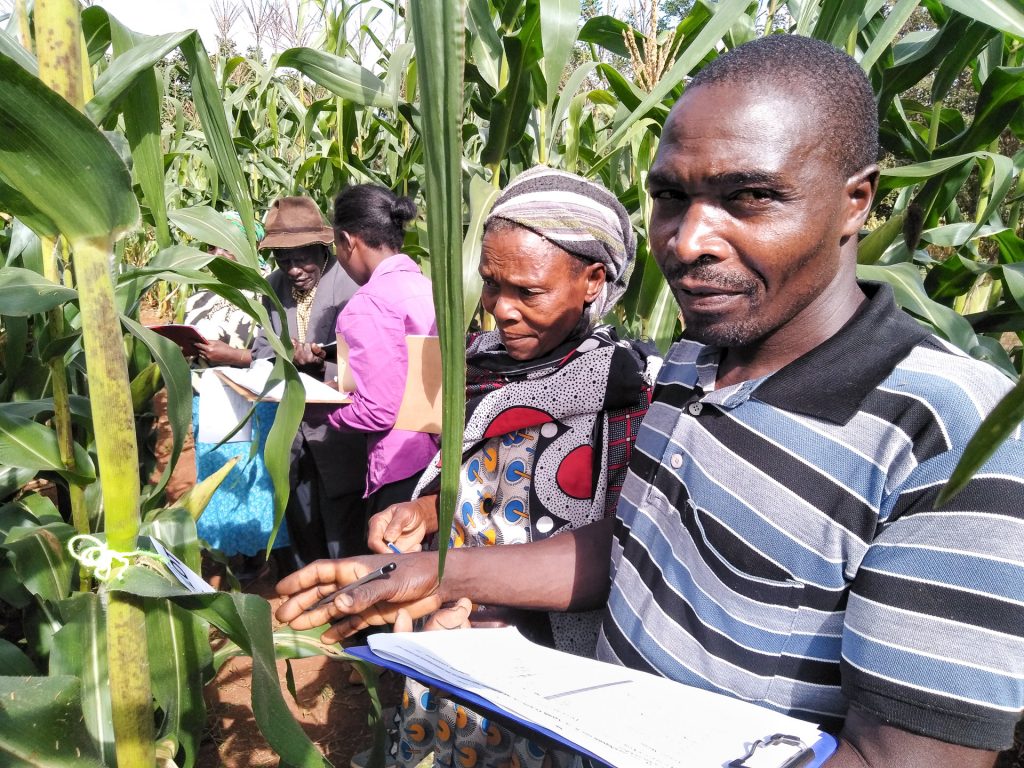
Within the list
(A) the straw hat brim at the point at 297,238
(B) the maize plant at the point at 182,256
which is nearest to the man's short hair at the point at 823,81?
(B) the maize plant at the point at 182,256

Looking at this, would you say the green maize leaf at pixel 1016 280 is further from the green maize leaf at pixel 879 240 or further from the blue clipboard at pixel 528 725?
the blue clipboard at pixel 528 725

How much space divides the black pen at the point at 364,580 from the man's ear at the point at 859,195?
76 cm

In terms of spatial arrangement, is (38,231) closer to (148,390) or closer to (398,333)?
(148,390)

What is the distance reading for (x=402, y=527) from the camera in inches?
57.2

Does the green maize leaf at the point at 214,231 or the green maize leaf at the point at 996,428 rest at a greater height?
the green maize leaf at the point at 996,428

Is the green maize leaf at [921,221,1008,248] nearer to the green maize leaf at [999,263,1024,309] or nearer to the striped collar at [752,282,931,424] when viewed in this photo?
the green maize leaf at [999,263,1024,309]

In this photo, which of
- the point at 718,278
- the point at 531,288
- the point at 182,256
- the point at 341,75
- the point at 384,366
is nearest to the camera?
the point at 718,278

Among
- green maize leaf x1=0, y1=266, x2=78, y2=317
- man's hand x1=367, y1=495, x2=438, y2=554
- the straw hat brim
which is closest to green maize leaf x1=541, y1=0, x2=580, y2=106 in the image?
man's hand x1=367, y1=495, x2=438, y2=554

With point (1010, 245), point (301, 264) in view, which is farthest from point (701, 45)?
point (301, 264)

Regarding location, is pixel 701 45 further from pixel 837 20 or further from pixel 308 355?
pixel 308 355

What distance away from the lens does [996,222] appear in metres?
Answer: 2.09

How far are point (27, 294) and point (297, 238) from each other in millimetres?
2510

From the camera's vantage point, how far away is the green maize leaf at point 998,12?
3.73ft

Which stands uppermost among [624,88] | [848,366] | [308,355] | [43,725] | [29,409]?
[624,88]
